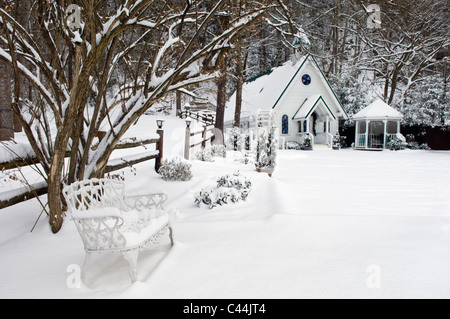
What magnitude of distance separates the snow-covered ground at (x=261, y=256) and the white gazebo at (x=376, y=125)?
16280 mm

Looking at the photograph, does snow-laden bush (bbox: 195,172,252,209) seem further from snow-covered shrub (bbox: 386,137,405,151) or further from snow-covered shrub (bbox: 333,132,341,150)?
snow-covered shrub (bbox: 386,137,405,151)

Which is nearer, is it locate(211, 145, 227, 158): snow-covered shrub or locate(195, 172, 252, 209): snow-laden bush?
locate(195, 172, 252, 209): snow-laden bush

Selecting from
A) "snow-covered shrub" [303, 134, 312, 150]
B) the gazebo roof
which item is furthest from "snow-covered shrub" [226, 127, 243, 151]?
the gazebo roof

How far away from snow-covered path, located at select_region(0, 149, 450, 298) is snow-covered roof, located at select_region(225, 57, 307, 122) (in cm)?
1467

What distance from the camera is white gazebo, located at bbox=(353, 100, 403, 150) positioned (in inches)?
786

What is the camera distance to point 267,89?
22484 millimetres

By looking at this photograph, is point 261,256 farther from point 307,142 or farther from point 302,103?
point 302,103

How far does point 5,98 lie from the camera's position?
29.1 feet

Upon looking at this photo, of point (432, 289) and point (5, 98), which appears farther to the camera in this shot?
point (5, 98)

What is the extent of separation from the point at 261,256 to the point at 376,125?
23875mm
